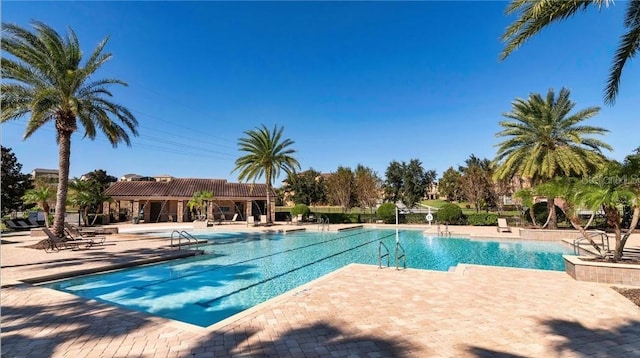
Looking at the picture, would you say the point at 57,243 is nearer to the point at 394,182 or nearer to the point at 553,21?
the point at 553,21

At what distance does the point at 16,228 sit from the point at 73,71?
70.9ft

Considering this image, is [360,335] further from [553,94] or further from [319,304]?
[553,94]

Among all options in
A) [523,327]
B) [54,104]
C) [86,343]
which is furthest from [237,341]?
[54,104]

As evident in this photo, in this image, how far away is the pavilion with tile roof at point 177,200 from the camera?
3572 centimetres

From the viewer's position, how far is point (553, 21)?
7.76m

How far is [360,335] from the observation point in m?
4.83

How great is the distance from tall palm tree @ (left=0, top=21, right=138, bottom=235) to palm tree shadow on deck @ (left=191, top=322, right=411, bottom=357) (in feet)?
45.9

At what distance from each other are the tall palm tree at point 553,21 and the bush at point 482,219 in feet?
68.8

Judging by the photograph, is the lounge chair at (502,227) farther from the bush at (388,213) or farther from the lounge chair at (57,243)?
the lounge chair at (57,243)

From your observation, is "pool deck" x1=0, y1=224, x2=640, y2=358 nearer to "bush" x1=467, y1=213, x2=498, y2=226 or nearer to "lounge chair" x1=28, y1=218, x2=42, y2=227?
"bush" x1=467, y1=213, x2=498, y2=226

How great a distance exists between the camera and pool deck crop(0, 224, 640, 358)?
4.36 meters

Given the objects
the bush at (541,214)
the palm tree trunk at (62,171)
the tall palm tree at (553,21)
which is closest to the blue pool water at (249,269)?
the palm tree trunk at (62,171)

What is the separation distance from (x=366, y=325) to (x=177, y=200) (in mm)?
36827

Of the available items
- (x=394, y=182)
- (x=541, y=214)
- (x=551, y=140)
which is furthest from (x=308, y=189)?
(x=551, y=140)
